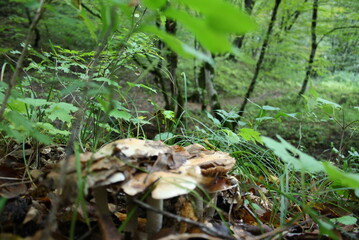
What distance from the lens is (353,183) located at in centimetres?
77

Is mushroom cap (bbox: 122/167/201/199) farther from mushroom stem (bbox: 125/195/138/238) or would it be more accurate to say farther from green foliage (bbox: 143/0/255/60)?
green foliage (bbox: 143/0/255/60)

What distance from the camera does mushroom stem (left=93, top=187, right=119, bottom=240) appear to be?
→ 85cm

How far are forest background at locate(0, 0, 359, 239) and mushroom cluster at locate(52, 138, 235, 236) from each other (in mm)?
134

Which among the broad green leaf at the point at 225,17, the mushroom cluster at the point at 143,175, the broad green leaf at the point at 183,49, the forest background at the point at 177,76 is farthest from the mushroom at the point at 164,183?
the broad green leaf at the point at 225,17

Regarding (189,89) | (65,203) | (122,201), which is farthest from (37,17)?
(189,89)

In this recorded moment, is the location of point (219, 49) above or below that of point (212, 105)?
above

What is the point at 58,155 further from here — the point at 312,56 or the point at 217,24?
the point at 312,56

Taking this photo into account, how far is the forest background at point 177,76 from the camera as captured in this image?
2.69 ft

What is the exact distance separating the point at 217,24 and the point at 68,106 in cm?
120

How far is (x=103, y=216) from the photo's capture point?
2.91 ft

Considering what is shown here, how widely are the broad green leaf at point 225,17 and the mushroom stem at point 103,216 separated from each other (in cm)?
67

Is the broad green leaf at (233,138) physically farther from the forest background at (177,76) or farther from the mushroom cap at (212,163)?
the mushroom cap at (212,163)

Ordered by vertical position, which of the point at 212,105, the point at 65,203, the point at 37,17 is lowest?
the point at 212,105

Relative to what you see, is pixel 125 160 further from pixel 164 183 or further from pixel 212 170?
pixel 212 170
